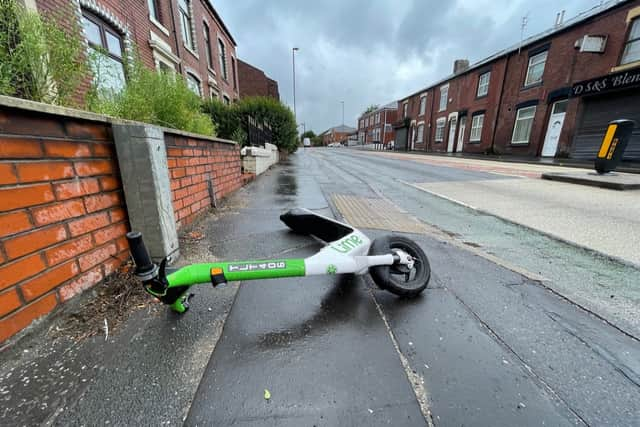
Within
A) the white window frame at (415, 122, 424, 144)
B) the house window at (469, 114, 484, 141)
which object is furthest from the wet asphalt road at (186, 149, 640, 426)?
the white window frame at (415, 122, 424, 144)

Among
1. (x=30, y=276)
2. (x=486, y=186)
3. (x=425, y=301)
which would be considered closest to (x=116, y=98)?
(x=30, y=276)

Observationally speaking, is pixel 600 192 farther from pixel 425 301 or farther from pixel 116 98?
pixel 116 98

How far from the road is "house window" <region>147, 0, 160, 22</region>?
10491 millimetres

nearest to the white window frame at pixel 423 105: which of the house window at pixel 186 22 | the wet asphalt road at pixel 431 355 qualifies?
the house window at pixel 186 22

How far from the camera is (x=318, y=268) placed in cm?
156

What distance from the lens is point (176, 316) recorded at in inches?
59.9

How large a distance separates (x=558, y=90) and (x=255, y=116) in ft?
51.6

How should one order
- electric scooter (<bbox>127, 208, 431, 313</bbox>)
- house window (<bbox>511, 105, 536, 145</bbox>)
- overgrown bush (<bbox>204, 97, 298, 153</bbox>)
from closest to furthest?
electric scooter (<bbox>127, 208, 431, 313</bbox>) → overgrown bush (<bbox>204, 97, 298, 153</bbox>) → house window (<bbox>511, 105, 536, 145</bbox>)

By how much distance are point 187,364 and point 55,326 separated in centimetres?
79

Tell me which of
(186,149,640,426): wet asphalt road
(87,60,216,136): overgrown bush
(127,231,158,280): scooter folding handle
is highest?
(87,60,216,136): overgrown bush

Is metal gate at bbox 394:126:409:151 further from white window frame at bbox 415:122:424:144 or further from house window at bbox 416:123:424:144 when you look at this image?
house window at bbox 416:123:424:144

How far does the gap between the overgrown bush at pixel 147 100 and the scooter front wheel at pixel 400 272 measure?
2922mm

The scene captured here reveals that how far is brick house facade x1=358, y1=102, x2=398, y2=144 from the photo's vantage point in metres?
45.0

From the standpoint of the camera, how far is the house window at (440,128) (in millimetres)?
24419
